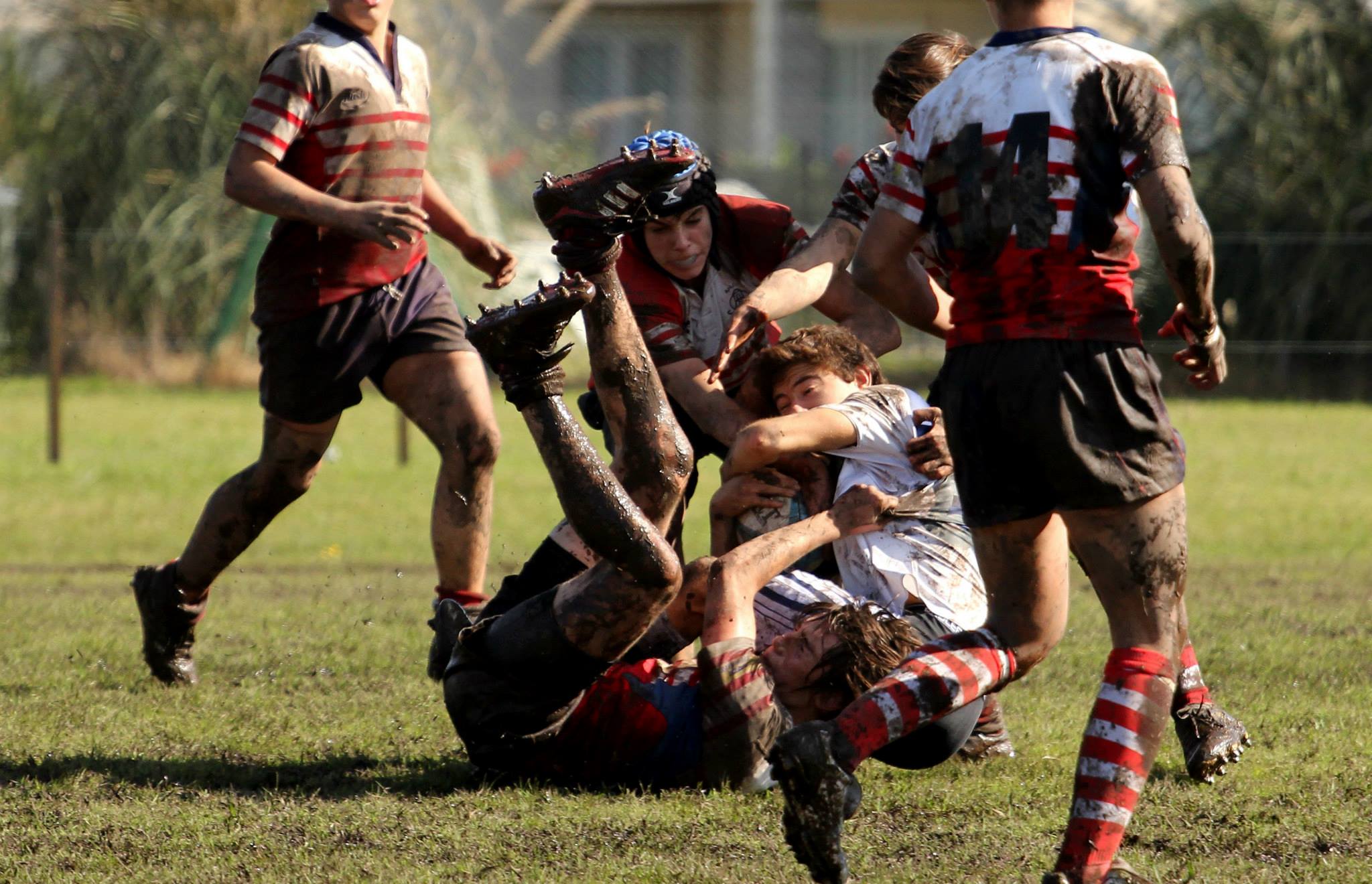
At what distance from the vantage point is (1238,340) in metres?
15.3

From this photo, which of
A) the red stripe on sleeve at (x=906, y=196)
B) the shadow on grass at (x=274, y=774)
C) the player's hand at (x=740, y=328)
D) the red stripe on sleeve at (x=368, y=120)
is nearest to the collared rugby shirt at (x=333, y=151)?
the red stripe on sleeve at (x=368, y=120)

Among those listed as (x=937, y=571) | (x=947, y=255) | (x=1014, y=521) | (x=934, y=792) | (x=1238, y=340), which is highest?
(x=947, y=255)

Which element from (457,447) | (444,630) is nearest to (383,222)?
(457,447)

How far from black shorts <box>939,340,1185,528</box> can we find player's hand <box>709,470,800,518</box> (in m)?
1.32

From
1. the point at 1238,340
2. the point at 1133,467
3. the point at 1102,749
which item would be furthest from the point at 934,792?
Result: the point at 1238,340

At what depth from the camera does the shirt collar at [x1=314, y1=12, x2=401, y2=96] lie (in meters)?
5.23

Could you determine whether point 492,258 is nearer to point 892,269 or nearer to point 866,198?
point 866,198

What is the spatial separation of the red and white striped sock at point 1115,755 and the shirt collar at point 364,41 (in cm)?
309

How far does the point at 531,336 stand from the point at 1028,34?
1.14 metres

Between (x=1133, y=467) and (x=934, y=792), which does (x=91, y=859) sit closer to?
(x=934, y=792)

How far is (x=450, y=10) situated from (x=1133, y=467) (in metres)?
14.0

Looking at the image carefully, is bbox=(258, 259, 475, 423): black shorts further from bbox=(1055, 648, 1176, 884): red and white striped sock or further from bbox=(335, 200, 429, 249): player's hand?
bbox=(1055, 648, 1176, 884): red and white striped sock

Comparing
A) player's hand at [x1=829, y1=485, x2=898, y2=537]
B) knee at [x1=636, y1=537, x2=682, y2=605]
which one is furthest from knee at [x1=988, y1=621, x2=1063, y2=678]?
player's hand at [x1=829, y1=485, x2=898, y2=537]

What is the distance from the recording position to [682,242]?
15.8 ft
